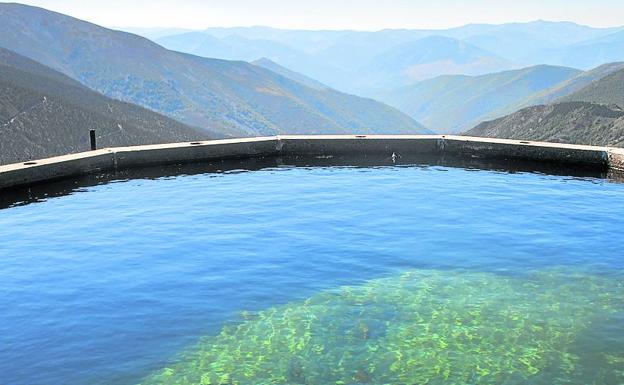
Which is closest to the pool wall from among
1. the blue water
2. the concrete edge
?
the concrete edge

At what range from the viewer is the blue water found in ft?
23.8

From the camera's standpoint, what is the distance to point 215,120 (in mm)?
187750

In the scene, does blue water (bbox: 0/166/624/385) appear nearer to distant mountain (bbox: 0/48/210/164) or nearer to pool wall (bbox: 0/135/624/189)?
pool wall (bbox: 0/135/624/189)

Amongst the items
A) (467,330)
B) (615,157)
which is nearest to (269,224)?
(467,330)

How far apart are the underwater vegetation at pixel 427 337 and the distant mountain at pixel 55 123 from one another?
66313 mm

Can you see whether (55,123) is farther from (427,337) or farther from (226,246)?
(427,337)

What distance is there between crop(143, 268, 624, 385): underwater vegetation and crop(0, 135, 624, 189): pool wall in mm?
9005

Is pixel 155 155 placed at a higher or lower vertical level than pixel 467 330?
higher

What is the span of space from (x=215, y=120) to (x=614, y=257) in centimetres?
18205

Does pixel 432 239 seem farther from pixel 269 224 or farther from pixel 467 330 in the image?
pixel 467 330

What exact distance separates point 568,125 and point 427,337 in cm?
7631

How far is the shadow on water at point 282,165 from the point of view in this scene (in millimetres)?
14594

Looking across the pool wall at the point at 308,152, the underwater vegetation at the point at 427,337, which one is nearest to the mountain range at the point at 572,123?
the pool wall at the point at 308,152

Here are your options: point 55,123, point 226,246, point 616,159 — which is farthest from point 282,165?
point 55,123
